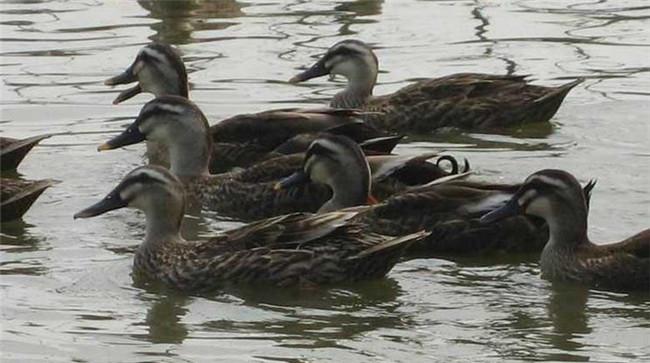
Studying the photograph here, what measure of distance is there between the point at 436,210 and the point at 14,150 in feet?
10.7

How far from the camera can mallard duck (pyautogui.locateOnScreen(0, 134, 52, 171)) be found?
13289 millimetres

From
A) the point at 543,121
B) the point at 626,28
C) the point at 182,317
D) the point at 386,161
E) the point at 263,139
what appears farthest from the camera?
the point at 626,28

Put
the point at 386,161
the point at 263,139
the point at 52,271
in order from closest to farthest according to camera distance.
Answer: the point at 52,271 < the point at 386,161 < the point at 263,139

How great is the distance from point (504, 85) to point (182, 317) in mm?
5461

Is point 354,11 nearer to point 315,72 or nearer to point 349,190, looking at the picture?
point 315,72

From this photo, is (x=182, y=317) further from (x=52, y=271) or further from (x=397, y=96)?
(x=397, y=96)

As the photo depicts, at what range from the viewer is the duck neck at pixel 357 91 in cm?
1517

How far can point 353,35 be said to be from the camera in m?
18.4

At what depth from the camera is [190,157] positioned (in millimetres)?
13188

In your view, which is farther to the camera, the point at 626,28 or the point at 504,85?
the point at 626,28

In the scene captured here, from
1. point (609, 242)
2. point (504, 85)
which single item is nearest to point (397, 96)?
point (504, 85)

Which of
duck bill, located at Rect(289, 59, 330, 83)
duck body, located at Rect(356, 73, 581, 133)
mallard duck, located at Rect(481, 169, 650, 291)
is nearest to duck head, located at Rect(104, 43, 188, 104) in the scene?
duck bill, located at Rect(289, 59, 330, 83)

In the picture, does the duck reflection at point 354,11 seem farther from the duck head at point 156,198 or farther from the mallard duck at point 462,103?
the duck head at point 156,198

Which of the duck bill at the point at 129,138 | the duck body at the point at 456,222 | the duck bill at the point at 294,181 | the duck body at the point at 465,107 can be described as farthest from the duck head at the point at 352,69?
the duck body at the point at 456,222
